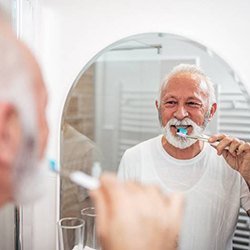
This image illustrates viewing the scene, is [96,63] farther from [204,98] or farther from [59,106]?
[204,98]

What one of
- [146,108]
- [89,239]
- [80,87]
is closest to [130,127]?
[146,108]

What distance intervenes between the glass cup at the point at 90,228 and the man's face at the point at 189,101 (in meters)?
0.42

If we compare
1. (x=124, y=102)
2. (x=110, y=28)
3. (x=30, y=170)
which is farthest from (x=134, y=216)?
(x=110, y=28)

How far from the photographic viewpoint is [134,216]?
55 centimetres

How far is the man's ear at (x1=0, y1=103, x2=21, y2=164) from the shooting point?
0.53m

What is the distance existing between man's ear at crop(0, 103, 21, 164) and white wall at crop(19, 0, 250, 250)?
75 cm

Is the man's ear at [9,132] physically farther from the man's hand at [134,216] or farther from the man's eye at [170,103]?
the man's eye at [170,103]

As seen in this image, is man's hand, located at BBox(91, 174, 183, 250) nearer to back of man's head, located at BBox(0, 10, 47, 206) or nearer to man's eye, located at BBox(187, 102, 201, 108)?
back of man's head, located at BBox(0, 10, 47, 206)

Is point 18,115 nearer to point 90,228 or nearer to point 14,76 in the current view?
point 14,76

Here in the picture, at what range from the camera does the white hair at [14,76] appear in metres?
0.55

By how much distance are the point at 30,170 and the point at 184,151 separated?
2.10 ft

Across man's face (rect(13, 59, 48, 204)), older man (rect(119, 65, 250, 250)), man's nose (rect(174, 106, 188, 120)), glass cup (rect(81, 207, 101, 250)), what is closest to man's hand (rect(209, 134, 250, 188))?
older man (rect(119, 65, 250, 250))

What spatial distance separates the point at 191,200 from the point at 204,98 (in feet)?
1.06

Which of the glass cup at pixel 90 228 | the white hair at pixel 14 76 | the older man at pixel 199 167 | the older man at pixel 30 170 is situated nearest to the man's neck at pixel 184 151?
the older man at pixel 199 167
